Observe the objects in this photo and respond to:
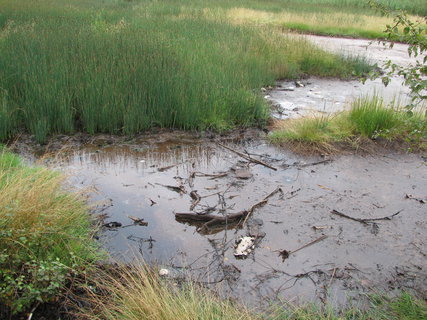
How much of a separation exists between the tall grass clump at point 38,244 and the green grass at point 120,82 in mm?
2506

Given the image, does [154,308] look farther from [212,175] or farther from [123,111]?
[123,111]

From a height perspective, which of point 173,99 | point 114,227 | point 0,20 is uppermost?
point 0,20

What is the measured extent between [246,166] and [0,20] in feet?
27.2

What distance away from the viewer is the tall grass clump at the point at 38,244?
2.56m

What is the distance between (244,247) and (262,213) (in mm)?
677

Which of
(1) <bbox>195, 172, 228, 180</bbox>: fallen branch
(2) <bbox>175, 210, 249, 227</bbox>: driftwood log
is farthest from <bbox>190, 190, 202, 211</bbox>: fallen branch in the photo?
(1) <bbox>195, 172, 228, 180</bbox>: fallen branch

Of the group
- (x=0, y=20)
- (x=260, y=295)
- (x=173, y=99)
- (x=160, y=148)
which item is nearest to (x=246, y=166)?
(x=160, y=148)

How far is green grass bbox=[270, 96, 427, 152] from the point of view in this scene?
5.99m

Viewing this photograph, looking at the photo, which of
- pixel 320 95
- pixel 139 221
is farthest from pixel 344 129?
pixel 139 221

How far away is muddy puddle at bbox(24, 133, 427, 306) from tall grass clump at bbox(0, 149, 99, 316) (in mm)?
406

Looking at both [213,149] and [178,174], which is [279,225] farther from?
[213,149]

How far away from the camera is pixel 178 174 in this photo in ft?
16.3

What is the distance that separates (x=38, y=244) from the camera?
281cm

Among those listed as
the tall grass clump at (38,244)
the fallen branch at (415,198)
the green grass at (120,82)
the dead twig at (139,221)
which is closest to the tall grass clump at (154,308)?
the tall grass clump at (38,244)
